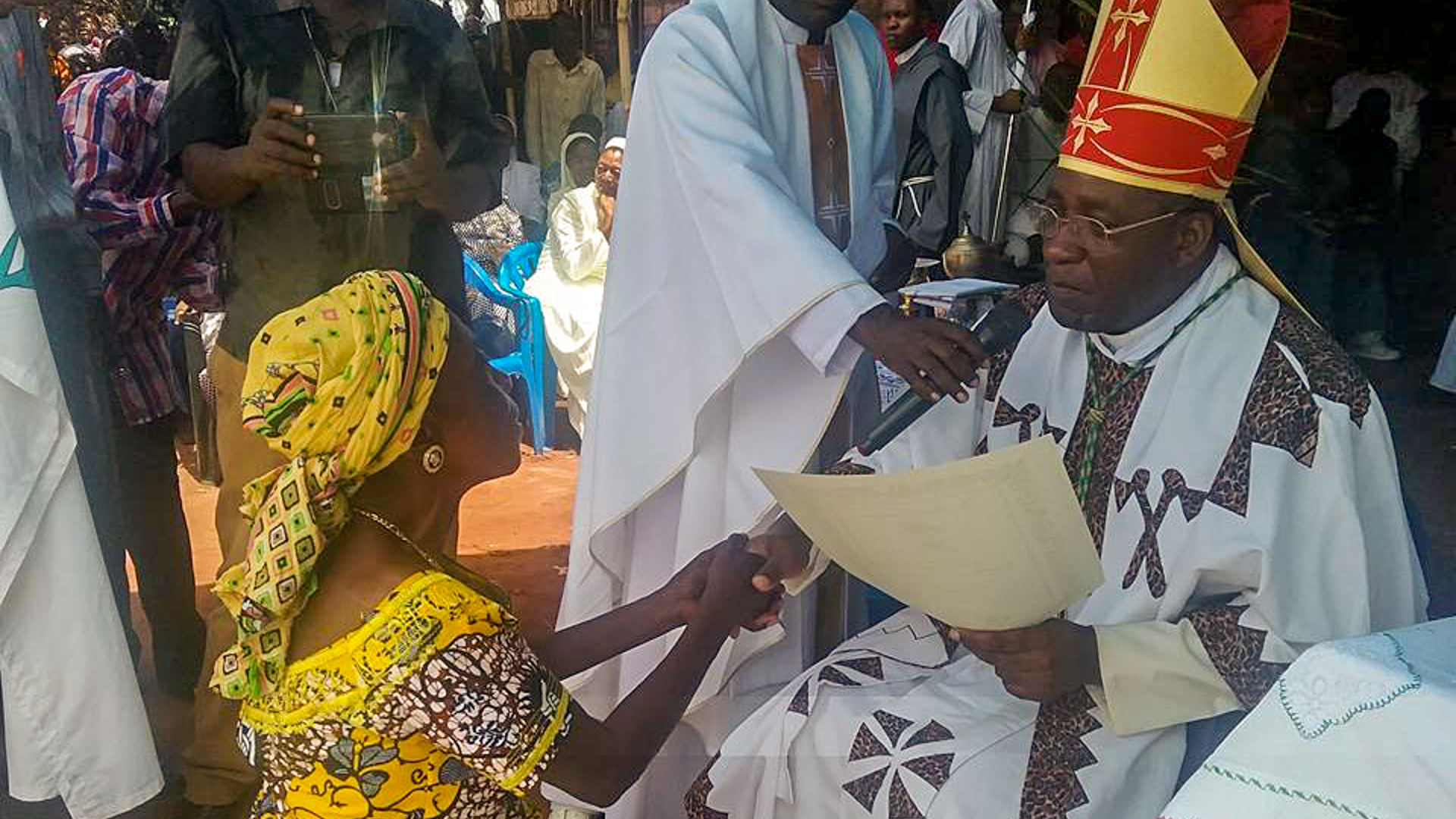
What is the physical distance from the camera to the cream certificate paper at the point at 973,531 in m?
1.55

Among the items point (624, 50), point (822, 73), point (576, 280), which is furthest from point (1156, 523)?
point (576, 280)

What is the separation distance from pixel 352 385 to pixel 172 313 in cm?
214

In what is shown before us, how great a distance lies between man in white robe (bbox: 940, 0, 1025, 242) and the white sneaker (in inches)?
59.2

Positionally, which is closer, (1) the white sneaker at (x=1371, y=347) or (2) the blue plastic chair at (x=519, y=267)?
(2) the blue plastic chair at (x=519, y=267)

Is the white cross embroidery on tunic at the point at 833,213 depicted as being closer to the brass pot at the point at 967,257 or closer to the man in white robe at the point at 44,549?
the brass pot at the point at 967,257

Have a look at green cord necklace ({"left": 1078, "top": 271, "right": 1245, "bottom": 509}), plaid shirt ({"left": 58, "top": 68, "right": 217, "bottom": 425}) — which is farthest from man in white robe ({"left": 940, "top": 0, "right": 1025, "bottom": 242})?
plaid shirt ({"left": 58, "top": 68, "right": 217, "bottom": 425})

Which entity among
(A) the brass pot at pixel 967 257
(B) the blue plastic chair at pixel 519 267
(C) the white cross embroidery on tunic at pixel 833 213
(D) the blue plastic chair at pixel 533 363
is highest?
(C) the white cross embroidery on tunic at pixel 833 213

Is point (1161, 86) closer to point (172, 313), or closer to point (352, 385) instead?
point (352, 385)

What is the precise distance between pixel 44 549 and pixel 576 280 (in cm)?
214

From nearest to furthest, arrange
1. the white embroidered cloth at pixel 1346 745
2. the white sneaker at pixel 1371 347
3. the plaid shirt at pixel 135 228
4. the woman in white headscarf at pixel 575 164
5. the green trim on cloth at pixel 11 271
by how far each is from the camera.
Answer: the white embroidered cloth at pixel 1346 745, the green trim on cloth at pixel 11 271, the plaid shirt at pixel 135 228, the woman in white headscarf at pixel 575 164, the white sneaker at pixel 1371 347

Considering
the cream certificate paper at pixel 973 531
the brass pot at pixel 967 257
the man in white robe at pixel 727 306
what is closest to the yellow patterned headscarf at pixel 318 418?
the cream certificate paper at pixel 973 531

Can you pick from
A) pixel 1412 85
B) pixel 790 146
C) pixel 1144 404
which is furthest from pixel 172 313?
pixel 1412 85

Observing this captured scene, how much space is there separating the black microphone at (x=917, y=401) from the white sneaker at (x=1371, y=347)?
3053 mm

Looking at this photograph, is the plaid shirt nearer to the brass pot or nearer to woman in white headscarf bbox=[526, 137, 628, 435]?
woman in white headscarf bbox=[526, 137, 628, 435]
